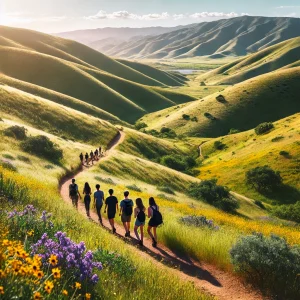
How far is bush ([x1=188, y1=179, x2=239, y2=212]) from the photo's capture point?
147 ft

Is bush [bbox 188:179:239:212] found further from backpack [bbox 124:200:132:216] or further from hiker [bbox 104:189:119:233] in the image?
backpack [bbox 124:200:132:216]

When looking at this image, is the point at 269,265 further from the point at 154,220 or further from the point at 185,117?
the point at 185,117

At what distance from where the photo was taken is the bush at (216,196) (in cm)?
4478

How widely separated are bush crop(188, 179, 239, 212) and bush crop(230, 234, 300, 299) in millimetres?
33115

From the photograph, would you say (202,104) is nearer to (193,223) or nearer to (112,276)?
(193,223)

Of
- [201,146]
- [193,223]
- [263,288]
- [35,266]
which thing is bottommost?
[201,146]

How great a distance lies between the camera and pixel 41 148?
44062mm

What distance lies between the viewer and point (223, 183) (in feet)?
214

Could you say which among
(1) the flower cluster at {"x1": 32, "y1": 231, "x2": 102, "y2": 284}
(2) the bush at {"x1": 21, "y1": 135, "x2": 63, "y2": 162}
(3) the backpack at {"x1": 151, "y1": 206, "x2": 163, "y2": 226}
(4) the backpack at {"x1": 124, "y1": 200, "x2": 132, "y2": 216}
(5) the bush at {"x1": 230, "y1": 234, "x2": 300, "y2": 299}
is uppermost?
(1) the flower cluster at {"x1": 32, "y1": 231, "x2": 102, "y2": 284}

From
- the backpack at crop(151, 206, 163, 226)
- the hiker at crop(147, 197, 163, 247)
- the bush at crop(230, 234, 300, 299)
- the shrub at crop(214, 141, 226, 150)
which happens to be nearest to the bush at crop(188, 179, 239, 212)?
the hiker at crop(147, 197, 163, 247)

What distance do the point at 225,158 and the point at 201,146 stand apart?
56.3 feet

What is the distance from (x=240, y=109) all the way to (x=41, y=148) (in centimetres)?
9649

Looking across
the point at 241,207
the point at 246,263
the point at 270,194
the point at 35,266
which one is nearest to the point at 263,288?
the point at 246,263

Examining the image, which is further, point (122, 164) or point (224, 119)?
point (224, 119)
